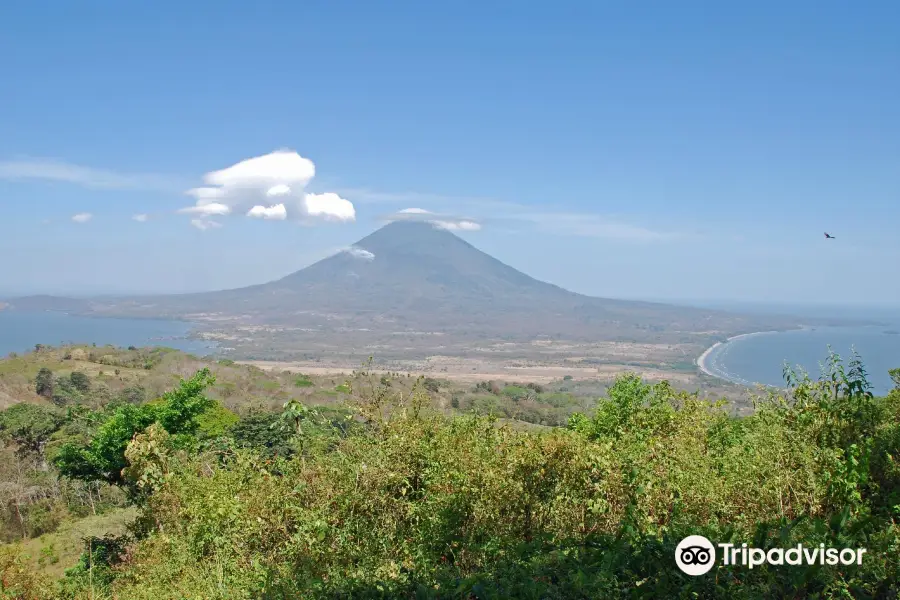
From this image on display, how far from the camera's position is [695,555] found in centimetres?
433

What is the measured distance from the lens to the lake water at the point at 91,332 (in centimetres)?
11930

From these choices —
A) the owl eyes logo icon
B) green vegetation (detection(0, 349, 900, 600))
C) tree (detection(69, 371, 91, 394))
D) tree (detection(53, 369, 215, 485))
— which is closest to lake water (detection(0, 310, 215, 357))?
tree (detection(69, 371, 91, 394))

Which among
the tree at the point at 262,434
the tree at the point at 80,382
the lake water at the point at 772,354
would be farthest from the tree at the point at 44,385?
the lake water at the point at 772,354

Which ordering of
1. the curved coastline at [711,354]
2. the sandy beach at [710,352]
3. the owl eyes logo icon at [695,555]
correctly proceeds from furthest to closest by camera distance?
the sandy beach at [710,352], the curved coastline at [711,354], the owl eyes logo icon at [695,555]

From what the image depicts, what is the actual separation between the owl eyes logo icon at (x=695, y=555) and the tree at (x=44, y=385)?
46.7m

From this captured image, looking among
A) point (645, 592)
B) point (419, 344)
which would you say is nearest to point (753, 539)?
point (645, 592)

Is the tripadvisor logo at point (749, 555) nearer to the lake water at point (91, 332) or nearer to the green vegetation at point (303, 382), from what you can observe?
the green vegetation at point (303, 382)

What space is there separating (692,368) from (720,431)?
94.3 metres

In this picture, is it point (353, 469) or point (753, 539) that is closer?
point (753, 539)

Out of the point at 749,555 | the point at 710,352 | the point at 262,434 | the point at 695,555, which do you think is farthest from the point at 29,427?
the point at 710,352

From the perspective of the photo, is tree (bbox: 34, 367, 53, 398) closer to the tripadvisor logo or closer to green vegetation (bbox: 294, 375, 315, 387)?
green vegetation (bbox: 294, 375, 315, 387)

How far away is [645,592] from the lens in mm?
4027

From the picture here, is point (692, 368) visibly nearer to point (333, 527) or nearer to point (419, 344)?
point (419, 344)

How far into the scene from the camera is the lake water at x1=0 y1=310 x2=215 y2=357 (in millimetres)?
119300
